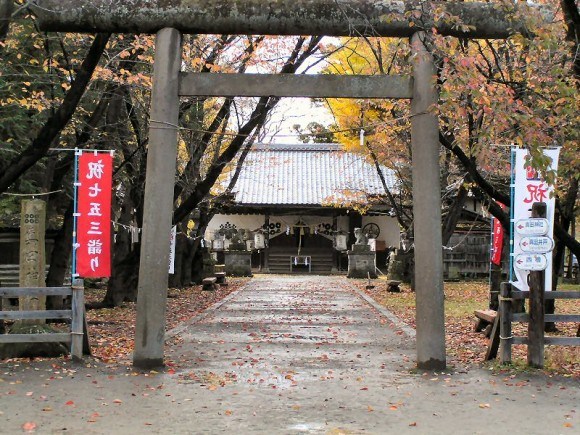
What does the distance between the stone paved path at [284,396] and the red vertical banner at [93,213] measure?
6.12 ft

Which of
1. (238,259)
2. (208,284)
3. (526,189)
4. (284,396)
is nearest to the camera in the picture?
(284,396)

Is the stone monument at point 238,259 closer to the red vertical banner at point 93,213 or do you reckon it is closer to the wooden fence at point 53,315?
the red vertical banner at point 93,213

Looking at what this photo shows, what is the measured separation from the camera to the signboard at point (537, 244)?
28.6 feet

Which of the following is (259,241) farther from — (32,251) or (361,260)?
(32,251)

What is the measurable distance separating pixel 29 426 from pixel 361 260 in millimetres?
27284

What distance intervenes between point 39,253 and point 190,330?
4212mm

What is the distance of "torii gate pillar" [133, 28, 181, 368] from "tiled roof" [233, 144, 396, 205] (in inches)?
1035

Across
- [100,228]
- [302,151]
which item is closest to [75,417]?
[100,228]

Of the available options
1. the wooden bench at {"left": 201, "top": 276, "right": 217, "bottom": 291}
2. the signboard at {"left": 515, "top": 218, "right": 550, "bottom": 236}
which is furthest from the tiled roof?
the signboard at {"left": 515, "top": 218, "right": 550, "bottom": 236}

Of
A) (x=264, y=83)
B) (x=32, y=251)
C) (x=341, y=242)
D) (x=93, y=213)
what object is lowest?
(x=32, y=251)

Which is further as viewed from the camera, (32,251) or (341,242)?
(341,242)

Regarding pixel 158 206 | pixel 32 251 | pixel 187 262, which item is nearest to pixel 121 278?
pixel 32 251

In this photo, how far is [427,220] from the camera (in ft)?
28.6

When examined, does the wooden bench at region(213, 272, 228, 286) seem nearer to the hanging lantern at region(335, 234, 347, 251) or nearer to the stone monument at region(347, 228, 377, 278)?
the stone monument at region(347, 228, 377, 278)
